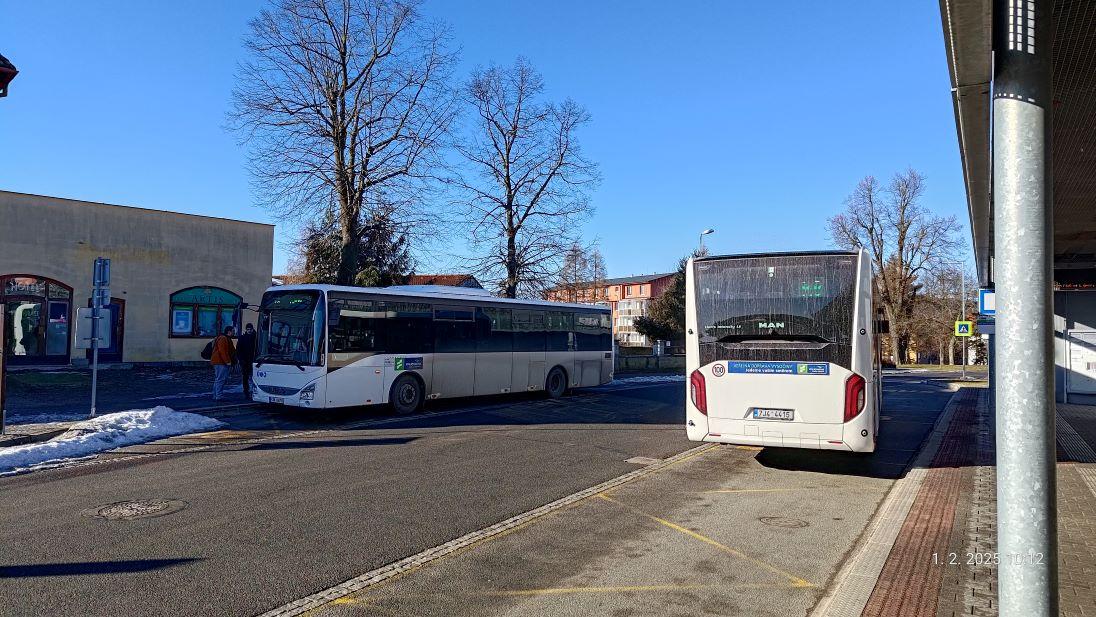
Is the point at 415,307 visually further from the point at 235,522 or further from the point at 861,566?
the point at 861,566

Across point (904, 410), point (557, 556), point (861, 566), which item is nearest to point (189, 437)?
point (557, 556)

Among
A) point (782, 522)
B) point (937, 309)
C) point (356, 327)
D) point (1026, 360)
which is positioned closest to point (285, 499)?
point (782, 522)

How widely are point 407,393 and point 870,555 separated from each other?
38.9 feet

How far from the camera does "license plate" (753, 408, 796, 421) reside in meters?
9.51

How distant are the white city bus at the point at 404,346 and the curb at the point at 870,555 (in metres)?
10.2

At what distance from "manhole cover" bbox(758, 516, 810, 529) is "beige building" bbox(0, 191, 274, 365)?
81.5ft

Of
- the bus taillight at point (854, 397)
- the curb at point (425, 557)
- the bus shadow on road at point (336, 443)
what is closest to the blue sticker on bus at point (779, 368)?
the bus taillight at point (854, 397)

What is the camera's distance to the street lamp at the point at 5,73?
49.5 feet

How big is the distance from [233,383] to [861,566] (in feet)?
71.1

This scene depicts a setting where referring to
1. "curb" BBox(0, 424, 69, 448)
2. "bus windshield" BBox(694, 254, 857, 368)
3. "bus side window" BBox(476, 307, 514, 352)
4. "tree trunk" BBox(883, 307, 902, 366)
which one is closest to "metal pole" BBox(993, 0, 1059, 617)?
"bus windshield" BBox(694, 254, 857, 368)

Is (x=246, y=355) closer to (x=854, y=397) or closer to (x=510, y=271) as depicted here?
(x=854, y=397)

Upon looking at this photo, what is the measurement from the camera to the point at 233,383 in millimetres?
23406

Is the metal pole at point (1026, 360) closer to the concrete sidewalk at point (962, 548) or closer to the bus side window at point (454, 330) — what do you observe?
the concrete sidewalk at point (962, 548)

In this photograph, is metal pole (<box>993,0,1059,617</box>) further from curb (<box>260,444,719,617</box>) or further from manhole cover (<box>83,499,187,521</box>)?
manhole cover (<box>83,499,187,521</box>)
